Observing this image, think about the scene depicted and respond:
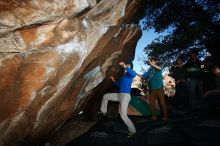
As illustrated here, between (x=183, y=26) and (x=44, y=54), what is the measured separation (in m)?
7.56

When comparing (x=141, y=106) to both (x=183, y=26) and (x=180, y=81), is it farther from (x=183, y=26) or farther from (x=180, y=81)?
(x=183, y=26)

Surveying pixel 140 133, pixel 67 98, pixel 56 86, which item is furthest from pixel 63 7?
pixel 140 133

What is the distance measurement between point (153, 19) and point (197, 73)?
4.00 meters

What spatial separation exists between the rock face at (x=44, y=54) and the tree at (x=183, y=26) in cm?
423

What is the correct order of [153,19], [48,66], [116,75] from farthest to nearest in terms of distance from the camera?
1. [153,19]
2. [116,75]
3. [48,66]

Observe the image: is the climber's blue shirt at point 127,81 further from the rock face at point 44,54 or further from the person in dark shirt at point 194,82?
the person in dark shirt at point 194,82

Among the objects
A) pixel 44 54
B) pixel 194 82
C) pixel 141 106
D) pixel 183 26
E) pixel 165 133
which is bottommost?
pixel 165 133

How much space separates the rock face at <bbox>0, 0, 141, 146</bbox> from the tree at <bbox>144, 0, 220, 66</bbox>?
4230 mm

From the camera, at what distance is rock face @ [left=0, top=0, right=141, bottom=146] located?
6789mm

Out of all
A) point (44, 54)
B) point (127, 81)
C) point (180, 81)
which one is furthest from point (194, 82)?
point (44, 54)

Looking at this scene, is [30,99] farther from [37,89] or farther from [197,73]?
[197,73]

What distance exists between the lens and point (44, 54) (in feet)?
23.2

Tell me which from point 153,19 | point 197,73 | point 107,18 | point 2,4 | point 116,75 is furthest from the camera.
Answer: point 153,19

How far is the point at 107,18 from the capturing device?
27.5 ft
